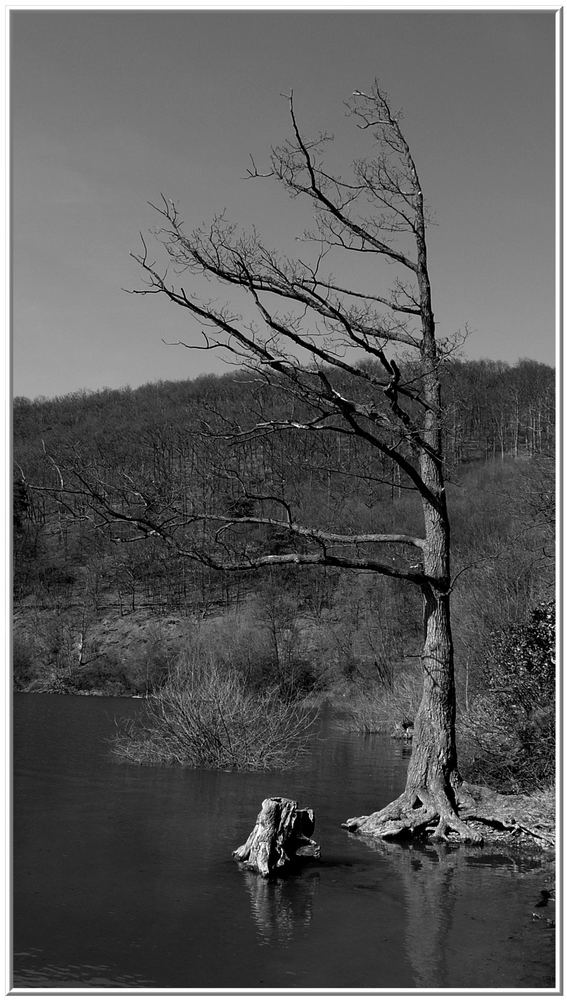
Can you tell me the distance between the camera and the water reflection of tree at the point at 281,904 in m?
8.25

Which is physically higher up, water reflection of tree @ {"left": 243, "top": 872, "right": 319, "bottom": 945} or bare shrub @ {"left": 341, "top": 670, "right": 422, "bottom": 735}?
water reflection of tree @ {"left": 243, "top": 872, "right": 319, "bottom": 945}

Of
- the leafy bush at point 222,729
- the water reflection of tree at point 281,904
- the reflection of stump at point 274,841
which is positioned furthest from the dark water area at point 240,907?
the leafy bush at point 222,729

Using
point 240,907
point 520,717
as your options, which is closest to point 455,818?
point 520,717

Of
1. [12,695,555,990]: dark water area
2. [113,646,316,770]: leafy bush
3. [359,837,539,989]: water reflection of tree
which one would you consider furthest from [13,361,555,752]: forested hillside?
[359,837,539,989]: water reflection of tree

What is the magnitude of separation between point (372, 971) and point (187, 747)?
13599 mm

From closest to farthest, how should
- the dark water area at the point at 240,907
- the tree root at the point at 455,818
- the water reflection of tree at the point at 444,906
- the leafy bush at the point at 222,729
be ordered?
the dark water area at the point at 240,907
the water reflection of tree at the point at 444,906
the tree root at the point at 455,818
the leafy bush at the point at 222,729

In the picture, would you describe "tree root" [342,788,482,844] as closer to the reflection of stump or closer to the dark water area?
the dark water area

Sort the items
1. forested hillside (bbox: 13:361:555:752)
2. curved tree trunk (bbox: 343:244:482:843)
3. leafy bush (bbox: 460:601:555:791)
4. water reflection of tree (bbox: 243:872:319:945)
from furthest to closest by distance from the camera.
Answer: forested hillside (bbox: 13:361:555:752), leafy bush (bbox: 460:601:555:791), curved tree trunk (bbox: 343:244:482:843), water reflection of tree (bbox: 243:872:319:945)

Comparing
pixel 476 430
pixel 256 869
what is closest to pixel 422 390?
pixel 256 869

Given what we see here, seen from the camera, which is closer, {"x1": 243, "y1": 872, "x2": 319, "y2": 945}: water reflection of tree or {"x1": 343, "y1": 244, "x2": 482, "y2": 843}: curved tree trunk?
{"x1": 243, "y1": 872, "x2": 319, "y2": 945}: water reflection of tree

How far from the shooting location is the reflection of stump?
10516 mm

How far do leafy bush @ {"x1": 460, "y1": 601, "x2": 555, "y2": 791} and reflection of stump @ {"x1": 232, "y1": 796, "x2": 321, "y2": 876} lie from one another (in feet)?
15.8

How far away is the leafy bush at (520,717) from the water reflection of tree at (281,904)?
5439 mm

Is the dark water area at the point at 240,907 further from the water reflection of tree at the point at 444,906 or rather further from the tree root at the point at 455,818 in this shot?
the tree root at the point at 455,818
